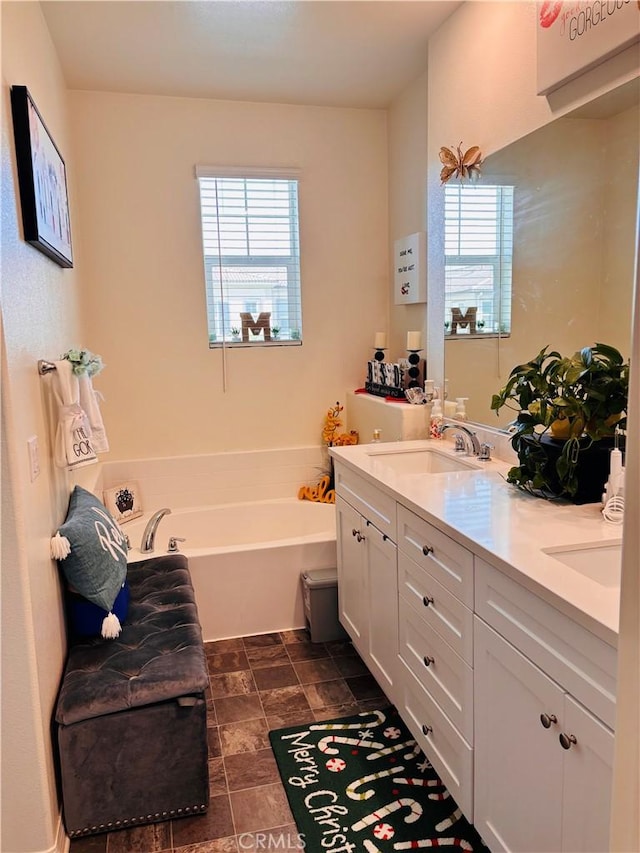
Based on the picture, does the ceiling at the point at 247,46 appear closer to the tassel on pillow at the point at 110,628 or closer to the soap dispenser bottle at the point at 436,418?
the soap dispenser bottle at the point at 436,418

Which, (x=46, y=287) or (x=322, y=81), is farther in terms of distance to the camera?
(x=322, y=81)

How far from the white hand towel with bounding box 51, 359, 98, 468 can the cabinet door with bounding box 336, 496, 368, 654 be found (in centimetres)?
111

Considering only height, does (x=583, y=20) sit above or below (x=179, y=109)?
below

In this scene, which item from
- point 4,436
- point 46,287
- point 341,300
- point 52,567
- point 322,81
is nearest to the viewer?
point 4,436

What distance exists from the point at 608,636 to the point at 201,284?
3108 mm

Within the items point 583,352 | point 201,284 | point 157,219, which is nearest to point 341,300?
point 201,284

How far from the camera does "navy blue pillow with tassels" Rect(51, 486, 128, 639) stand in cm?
198

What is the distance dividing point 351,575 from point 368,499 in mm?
460

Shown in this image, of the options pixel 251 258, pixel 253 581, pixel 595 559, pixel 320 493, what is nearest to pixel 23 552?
pixel 595 559

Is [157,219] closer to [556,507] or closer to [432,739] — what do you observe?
[556,507]

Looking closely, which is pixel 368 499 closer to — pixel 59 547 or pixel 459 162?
pixel 59 547

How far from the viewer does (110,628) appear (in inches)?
80.7

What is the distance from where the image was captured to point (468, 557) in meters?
1.57

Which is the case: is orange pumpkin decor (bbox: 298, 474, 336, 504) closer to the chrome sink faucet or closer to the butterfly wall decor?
the chrome sink faucet
